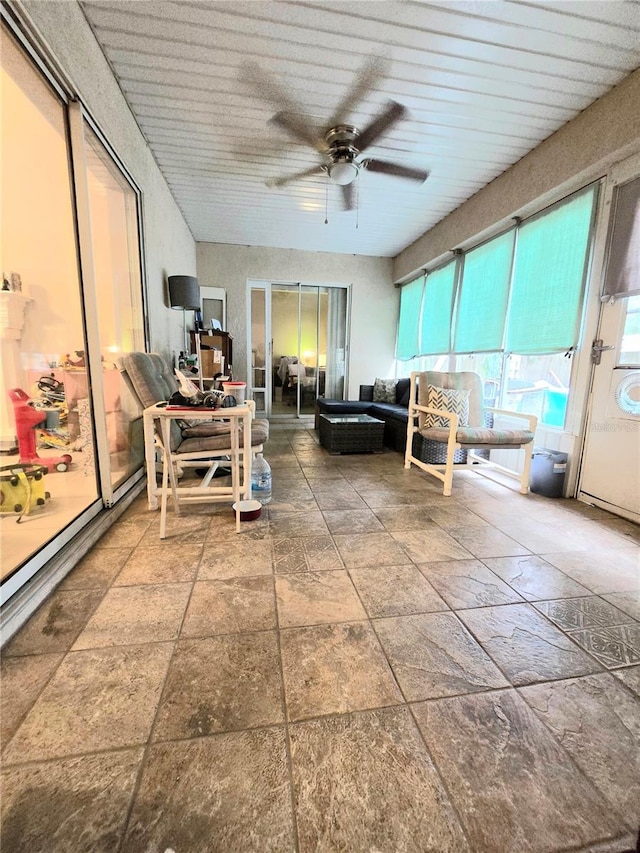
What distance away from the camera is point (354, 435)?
12.3 feet

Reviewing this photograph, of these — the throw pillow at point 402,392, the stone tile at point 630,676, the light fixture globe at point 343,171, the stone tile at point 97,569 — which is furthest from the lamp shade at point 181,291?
the stone tile at point 630,676

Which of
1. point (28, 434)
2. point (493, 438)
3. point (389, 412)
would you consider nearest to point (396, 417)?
point (389, 412)

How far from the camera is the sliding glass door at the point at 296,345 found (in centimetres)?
575

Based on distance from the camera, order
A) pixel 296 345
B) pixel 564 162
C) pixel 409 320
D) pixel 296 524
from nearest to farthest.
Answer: pixel 296 524 → pixel 564 162 → pixel 409 320 → pixel 296 345

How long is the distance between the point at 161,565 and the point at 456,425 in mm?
2205

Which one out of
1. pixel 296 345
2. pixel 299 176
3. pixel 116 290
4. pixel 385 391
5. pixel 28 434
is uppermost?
pixel 299 176

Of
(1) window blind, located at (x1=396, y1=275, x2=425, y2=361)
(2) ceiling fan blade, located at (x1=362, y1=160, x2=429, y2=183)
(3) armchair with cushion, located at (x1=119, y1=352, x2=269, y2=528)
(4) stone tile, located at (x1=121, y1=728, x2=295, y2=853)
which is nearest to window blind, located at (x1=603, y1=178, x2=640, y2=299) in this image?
(2) ceiling fan blade, located at (x1=362, y1=160, x2=429, y2=183)

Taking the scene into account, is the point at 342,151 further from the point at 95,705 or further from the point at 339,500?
the point at 95,705

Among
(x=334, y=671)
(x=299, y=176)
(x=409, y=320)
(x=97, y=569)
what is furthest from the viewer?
(x=409, y=320)

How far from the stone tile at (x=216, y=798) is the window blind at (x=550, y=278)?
3159 millimetres

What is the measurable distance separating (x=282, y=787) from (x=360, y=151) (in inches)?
147

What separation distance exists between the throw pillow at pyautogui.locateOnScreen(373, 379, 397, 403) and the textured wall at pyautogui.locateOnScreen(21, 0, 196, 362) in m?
2.85

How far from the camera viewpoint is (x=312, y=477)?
3002mm

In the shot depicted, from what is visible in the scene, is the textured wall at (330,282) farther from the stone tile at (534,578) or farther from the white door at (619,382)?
the stone tile at (534,578)
